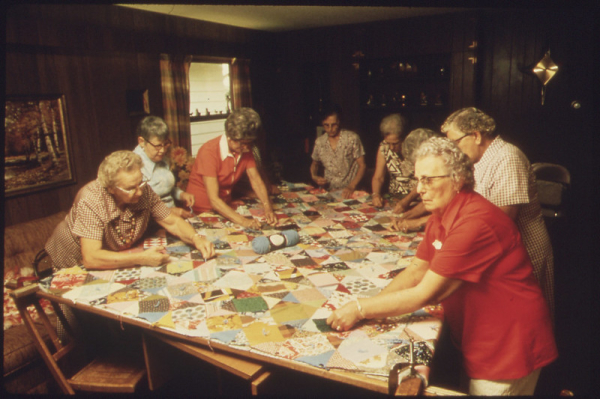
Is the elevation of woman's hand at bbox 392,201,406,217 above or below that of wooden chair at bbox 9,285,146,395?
above

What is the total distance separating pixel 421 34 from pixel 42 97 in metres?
4.39

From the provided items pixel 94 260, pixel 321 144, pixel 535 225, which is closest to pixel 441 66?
pixel 321 144

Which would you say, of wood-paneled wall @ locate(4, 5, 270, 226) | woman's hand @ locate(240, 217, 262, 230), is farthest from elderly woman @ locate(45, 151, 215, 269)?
wood-paneled wall @ locate(4, 5, 270, 226)

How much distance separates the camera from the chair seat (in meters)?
1.97

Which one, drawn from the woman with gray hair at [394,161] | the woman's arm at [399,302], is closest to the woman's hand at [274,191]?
the woman with gray hair at [394,161]

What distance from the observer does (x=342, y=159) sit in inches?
162

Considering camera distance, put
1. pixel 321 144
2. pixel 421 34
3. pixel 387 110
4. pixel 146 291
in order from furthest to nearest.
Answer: pixel 387 110, pixel 421 34, pixel 321 144, pixel 146 291

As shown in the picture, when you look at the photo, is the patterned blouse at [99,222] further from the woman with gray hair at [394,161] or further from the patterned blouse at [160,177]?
the woman with gray hair at [394,161]

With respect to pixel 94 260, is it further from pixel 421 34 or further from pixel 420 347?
pixel 421 34

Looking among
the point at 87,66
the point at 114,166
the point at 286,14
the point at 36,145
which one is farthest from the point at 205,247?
the point at 286,14

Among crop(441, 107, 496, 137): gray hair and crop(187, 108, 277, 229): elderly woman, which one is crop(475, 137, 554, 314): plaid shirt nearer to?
crop(441, 107, 496, 137): gray hair

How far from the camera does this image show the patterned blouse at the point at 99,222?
2.19 m

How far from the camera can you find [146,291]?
1925 millimetres

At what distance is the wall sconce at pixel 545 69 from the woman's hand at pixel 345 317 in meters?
4.45
